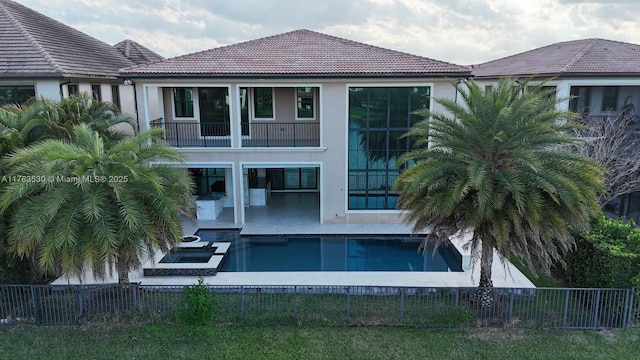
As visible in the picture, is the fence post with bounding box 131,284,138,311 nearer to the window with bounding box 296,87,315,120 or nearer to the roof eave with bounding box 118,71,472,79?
the roof eave with bounding box 118,71,472,79

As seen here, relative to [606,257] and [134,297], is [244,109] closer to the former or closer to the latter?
[134,297]

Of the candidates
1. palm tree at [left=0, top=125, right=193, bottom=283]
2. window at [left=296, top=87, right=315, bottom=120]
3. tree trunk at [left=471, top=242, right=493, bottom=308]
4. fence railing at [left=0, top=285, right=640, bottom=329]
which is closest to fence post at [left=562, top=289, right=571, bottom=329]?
fence railing at [left=0, top=285, right=640, bottom=329]

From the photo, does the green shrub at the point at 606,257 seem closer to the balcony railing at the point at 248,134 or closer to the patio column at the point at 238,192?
the balcony railing at the point at 248,134

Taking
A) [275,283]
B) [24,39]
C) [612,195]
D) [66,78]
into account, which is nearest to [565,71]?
[612,195]

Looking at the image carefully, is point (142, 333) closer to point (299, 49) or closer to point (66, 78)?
point (66, 78)

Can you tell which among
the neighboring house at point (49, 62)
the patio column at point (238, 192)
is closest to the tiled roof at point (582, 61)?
the patio column at point (238, 192)
